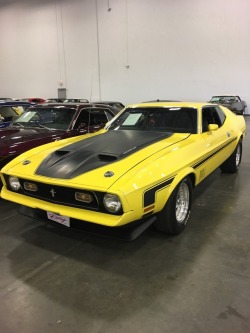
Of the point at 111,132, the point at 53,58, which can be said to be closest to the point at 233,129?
the point at 111,132

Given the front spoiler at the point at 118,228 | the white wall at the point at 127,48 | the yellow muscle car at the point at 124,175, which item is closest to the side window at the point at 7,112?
the yellow muscle car at the point at 124,175

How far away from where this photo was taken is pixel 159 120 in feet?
12.7

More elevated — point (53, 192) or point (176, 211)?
point (53, 192)

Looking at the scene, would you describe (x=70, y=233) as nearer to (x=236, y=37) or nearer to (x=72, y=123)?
(x=72, y=123)

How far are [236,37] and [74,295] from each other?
1703cm

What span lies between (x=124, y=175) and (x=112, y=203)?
262 millimetres

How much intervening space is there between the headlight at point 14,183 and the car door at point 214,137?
84.6 inches

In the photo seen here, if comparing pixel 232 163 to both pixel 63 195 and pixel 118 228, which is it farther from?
pixel 63 195

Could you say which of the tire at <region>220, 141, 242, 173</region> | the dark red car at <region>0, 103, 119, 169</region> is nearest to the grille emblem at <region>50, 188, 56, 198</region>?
the dark red car at <region>0, 103, 119, 169</region>

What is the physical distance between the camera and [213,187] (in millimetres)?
4551

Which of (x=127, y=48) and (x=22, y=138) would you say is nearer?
(x=22, y=138)

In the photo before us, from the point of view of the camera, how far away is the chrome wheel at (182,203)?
3041 mm

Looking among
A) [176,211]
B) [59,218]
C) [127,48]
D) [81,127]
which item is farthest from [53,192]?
[127,48]

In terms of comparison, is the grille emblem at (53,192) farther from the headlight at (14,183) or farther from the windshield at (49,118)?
the windshield at (49,118)
